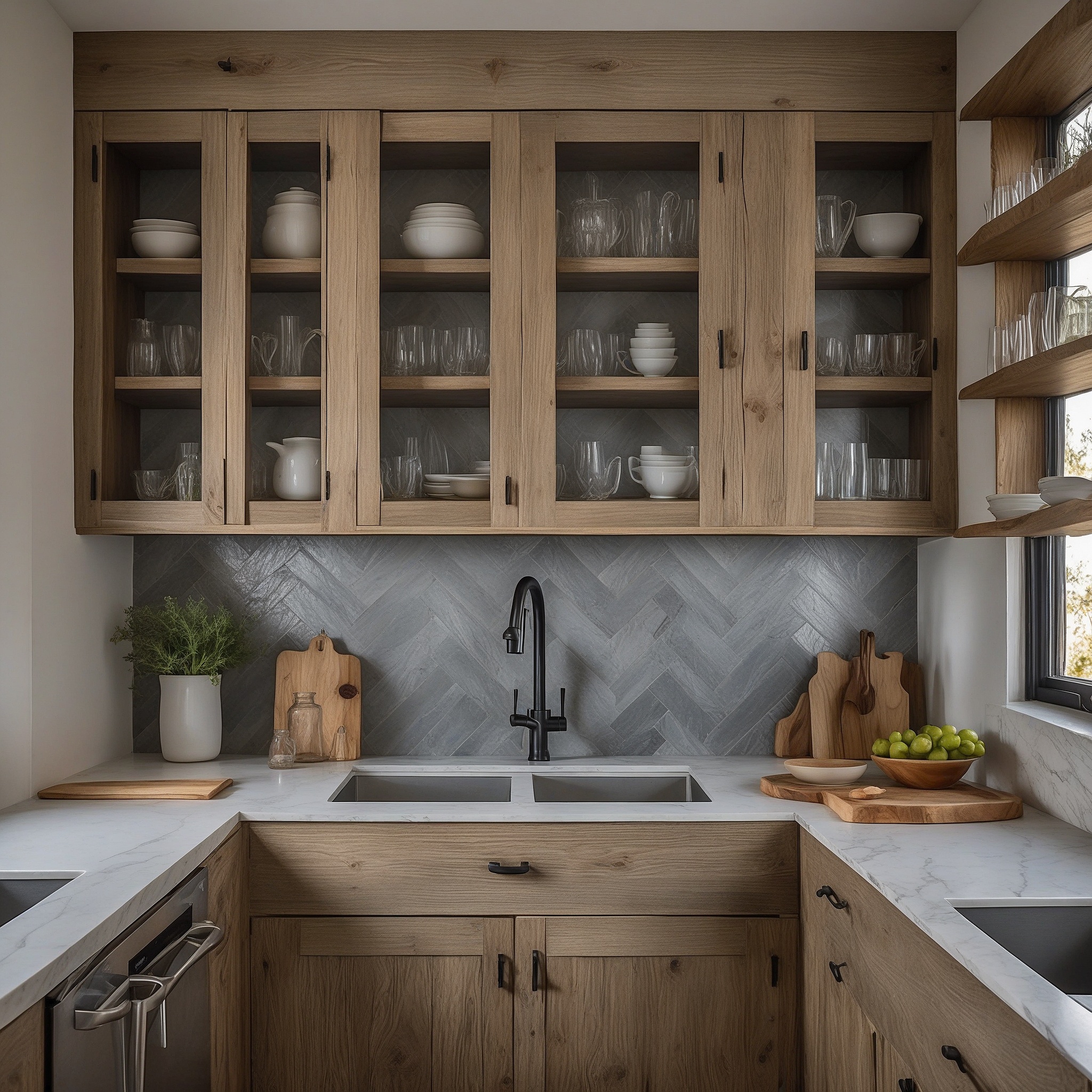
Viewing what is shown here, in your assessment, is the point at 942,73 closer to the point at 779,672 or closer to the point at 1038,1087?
the point at 779,672

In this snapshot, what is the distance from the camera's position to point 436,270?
2.45 m

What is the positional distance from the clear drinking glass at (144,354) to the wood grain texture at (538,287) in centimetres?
95

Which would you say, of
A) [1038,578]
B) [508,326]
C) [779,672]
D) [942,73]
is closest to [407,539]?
[508,326]

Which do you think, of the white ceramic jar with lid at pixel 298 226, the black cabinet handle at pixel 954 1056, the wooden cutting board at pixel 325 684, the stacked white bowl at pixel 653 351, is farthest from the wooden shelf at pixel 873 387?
the black cabinet handle at pixel 954 1056

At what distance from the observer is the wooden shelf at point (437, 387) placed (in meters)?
2.43

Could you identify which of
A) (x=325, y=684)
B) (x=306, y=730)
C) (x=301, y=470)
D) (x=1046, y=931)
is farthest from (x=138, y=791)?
(x=1046, y=931)

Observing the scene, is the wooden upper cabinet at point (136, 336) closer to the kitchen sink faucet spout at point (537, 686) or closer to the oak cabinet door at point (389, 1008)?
the kitchen sink faucet spout at point (537, 686)

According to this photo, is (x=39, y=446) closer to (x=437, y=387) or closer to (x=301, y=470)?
(x=301, y=470)

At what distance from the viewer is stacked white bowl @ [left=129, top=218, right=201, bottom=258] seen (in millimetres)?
2488

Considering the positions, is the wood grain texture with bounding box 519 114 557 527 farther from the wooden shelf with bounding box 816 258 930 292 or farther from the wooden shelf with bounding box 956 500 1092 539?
the wooden shelf with bounding box 956 500 1092 539

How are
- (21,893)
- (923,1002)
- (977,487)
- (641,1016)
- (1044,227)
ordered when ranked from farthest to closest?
(977,487)
(641,1016)
(1044,227)
(21,893)
(923,1002)

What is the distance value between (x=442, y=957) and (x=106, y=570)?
1.34 meters

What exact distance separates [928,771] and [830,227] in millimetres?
1348

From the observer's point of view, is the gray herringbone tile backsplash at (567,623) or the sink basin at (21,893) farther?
the gray herringbone tile backsplash at (567,623)
